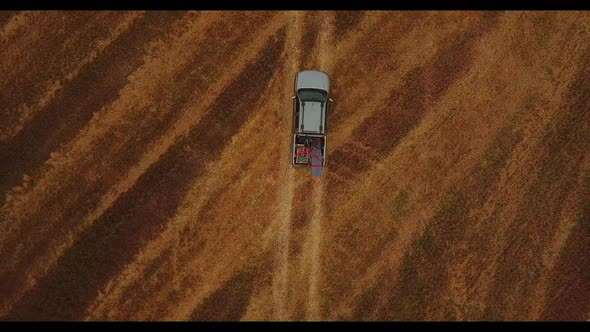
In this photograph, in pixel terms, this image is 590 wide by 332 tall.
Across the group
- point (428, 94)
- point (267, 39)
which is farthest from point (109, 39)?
point (428, 94)

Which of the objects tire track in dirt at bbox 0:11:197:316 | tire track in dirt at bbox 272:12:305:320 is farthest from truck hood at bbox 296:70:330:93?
tire track in dirt at bbox 0:11:197:316

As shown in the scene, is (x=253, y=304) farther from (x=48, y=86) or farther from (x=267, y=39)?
(x=48, y=86)

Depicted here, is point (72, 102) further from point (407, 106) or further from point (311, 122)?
point (407, 106)

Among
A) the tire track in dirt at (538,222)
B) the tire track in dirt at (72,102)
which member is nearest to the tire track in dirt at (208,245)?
the tire track in dirt at (72,102)

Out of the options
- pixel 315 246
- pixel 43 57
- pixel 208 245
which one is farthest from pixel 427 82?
pixel 43 57

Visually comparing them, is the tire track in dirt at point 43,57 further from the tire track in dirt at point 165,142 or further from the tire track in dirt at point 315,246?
the tire track in dirt at point 315,246
